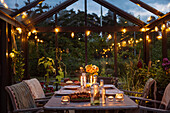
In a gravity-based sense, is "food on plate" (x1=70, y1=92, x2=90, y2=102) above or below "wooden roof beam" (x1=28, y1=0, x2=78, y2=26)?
below

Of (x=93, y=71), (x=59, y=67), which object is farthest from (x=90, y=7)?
(x=93, y=71)

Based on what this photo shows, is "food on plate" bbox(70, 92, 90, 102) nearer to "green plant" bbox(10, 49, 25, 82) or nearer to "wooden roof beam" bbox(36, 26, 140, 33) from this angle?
"green plant" bbox(10, 49, 25, 82)

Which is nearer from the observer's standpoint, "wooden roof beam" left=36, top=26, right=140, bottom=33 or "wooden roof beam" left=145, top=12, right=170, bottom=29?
"wooden roof beam" left=145, top=12, right=170, bottom=29

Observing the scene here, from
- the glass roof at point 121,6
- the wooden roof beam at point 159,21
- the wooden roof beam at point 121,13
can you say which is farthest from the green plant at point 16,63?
the wooden roof beam at point 159,21

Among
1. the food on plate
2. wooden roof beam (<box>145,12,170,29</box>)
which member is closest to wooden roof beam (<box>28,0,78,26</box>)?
wooden roof beam (<box>145,12,170,29</box>)

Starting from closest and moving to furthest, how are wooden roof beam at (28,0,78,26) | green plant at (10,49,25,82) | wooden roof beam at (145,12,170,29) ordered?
green plant at (10,49,25,82), wooden roof beam at (145,12,170,29), wooden roof beam at (28,0,78,26)

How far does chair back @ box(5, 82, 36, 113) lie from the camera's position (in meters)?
2.25

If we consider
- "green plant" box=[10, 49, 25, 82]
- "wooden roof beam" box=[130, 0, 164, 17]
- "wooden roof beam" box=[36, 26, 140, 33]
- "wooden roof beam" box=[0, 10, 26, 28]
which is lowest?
"green plant" box=[10, 49, 25, 82]

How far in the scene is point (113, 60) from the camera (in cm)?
606

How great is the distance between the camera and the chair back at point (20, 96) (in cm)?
225

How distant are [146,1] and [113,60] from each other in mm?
2259

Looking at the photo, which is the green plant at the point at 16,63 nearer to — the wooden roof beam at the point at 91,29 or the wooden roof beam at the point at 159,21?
the wooden roof beam at the point at 91,29

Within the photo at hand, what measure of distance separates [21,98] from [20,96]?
0.03m

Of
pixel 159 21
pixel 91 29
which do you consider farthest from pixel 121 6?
pixel 159 21
